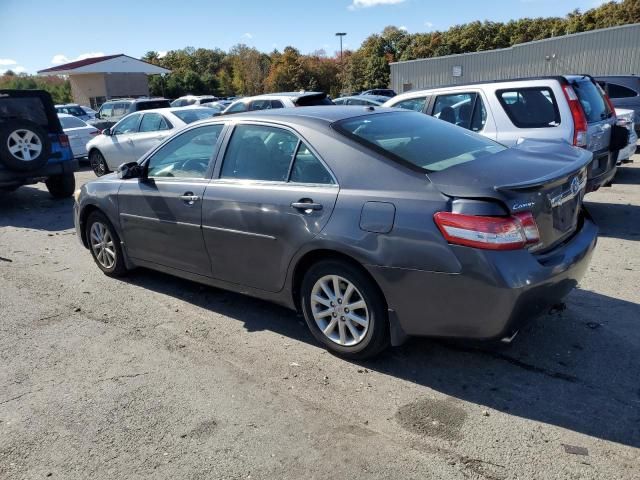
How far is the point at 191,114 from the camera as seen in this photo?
1191 cm

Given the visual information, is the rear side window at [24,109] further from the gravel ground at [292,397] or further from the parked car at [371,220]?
the parked car at [371,220]

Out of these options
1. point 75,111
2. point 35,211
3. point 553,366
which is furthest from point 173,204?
point 75,111

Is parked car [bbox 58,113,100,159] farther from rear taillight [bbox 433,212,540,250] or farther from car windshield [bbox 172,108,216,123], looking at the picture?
rear taillight [bbox 433,212,540,250]

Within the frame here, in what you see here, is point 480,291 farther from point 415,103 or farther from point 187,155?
point 415,103

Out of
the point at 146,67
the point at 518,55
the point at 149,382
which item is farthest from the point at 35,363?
the point at 146,67

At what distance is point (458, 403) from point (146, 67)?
171 ft

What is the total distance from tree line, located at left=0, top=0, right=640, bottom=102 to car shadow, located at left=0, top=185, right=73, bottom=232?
45704 millimetres

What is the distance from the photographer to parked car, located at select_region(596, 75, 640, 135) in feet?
41.4

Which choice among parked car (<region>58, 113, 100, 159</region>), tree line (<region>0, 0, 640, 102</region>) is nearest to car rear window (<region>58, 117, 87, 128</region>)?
parked car (<region>58, 113, 100, 159</region>)

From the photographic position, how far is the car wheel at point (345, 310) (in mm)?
3498

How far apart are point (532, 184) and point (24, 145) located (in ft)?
29.0

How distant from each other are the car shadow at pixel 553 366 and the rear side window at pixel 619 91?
10.1m

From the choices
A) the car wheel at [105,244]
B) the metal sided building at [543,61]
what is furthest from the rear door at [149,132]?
the metal sided building at [543,61]

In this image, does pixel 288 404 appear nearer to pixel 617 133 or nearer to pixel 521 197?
pixel 521 197
